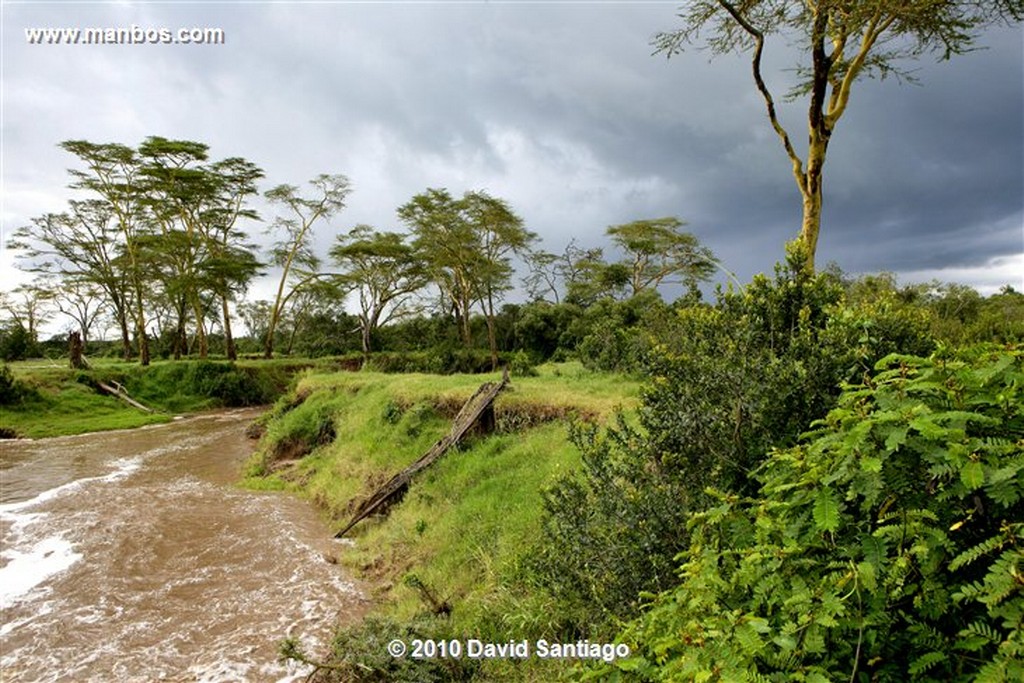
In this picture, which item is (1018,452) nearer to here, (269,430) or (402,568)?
(402,568)

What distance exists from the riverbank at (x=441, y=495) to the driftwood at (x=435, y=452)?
6.1 inches

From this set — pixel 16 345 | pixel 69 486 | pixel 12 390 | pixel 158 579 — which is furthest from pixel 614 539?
pixel 16 345

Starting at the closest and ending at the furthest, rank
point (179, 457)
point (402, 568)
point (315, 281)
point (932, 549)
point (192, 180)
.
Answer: point (932, 549) → point (402, 568) → point (179, 457) → point (192, 180) → point (315, 281)

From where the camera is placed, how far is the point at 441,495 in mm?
7906

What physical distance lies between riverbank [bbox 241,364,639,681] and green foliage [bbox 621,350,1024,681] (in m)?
2.05

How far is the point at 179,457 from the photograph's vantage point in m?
14.5

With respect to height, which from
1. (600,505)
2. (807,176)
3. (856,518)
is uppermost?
(807,176)

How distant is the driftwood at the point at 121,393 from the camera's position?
70.6 feet

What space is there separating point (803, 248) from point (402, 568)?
18.8ft

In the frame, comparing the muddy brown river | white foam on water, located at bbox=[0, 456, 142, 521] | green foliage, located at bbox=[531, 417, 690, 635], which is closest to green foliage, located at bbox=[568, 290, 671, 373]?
green foliage, located at bbox=[531, 417, 690, 635]

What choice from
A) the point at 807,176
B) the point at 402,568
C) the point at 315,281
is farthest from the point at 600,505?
the point at 315,281

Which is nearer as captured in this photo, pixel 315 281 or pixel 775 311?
pixel 775 311

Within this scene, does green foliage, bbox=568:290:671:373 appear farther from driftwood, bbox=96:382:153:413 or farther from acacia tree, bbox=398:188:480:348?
driftwood, bbox=96:382:153:413

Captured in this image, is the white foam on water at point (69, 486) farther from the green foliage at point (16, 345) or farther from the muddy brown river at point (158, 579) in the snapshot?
the green foliage at point (16, 345)
